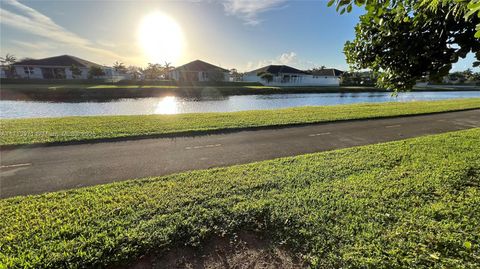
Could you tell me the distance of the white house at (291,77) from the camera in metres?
58.4

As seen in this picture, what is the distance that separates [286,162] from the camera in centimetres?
620

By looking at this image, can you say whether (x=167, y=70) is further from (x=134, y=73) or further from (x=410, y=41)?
(x=410, y=41)

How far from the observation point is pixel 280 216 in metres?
3.67

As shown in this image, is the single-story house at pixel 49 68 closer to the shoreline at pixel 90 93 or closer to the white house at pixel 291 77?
the shoreline at pixel 90 93

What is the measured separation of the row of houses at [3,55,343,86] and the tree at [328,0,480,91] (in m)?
37.3

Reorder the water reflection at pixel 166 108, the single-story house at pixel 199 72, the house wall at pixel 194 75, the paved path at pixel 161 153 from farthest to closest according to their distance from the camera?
the house wall at pixel 194 75 → the single-story house at pixel 199 72 → the water reflection at pixel 166 108 → the paved path at pixel 161 153

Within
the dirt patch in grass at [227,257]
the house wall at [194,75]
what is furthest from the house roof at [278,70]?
the dirt patch in grass at [227,257]

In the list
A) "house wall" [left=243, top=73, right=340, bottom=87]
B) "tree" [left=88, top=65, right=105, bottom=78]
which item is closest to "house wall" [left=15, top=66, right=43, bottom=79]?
"tree" [left=88, top=65, right=105, bottom=78]

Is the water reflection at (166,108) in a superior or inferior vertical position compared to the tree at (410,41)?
inferior

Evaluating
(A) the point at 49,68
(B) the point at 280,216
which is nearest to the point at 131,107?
(B) the point at 280,216

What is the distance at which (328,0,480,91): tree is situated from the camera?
327 cm

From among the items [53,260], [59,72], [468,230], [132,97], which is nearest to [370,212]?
[468,230]

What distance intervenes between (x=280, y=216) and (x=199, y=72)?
5187 centimetres

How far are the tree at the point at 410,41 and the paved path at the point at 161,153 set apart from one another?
3547 mm
